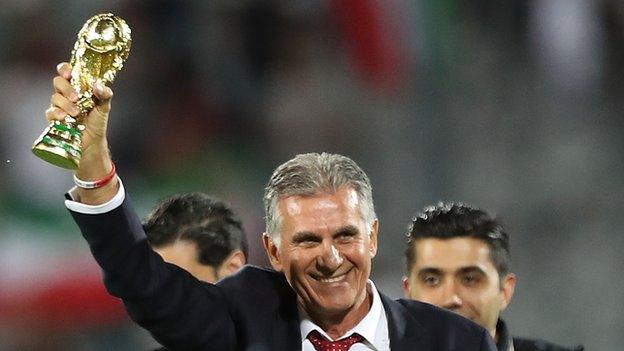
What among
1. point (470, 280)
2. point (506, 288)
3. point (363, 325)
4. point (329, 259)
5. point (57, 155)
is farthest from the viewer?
point (506, 288)

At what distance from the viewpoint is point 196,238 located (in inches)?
132

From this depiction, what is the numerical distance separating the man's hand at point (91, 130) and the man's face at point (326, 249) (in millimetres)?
405

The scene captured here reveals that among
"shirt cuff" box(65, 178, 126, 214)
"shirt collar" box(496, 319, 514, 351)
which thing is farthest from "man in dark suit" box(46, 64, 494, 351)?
"shirt collar" box(496, 319, 514, 351)

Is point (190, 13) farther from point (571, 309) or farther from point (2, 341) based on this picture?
point (571, 309)

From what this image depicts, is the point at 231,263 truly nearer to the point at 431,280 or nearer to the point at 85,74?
the point at 431,280

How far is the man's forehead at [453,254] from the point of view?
130 inches

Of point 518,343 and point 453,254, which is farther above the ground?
point 453,254

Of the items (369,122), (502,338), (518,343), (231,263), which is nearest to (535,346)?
(518,343)

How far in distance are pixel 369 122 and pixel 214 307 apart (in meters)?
3.02

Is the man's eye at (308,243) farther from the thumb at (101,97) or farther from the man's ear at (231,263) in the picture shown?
the man's ear at (231,263)

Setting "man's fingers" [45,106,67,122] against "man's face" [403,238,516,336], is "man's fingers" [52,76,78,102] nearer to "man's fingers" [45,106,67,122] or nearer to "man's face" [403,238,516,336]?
"man's fingers" [45,106,67,122]

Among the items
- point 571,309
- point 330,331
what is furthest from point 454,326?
point 571,309

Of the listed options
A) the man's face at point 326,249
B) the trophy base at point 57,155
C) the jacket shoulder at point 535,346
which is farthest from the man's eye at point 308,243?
the jacket shoulder at point 535,346

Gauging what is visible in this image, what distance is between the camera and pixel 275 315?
2.29 metres
